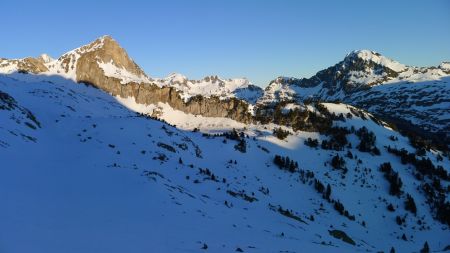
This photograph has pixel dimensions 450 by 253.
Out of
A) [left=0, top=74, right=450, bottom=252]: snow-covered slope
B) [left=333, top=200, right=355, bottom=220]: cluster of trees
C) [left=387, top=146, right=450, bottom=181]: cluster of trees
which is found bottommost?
[left=333, top=200, right=355, bottom=220]: cluster of trees

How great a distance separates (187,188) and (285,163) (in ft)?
129

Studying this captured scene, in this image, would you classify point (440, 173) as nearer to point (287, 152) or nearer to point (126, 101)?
point (287, 152)

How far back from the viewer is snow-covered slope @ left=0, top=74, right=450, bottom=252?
22359 millimetres

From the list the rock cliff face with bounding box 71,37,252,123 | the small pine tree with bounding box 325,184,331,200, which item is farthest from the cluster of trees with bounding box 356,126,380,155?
the rock cliff face with bounding box 71,37,252,123

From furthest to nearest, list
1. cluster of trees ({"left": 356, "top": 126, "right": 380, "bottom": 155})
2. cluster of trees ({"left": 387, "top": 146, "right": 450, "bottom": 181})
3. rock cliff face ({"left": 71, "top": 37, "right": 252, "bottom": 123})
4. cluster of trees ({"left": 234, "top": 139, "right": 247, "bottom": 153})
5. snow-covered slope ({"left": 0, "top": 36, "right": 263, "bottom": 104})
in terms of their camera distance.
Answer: snow-covered slope ({"left": 0, "top": 36, "right": 263, "bottom": 104}), rock cliff face ({"left": 71, "top": 37, "right": 252, "bottom": 123}), cluster of trees ({"left": 356, "top": 126, "right": 380, "bottom": 155}), cluster of trees ({"left": 387, "top": 146, "right": 450, "bottom": 181}), cluster of trees ({"left": 234, "top": 139, "right": 247, "bottom": 153})

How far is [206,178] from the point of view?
5266 cm

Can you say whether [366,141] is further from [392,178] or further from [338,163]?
[392,178]

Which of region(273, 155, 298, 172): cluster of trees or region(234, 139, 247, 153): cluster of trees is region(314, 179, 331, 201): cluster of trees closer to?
region(273, 155, 298, 172): cluster of trees

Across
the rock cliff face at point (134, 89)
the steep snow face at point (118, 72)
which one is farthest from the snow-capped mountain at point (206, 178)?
the steep snow face at point (118, 72)

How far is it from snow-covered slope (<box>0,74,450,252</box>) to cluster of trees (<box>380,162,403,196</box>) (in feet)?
3.66

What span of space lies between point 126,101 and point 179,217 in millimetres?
133735

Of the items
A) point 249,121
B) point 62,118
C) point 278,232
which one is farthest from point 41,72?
point 278,232

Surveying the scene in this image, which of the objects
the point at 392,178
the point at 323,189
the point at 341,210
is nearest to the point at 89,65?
the point at 323,189

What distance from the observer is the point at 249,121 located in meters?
118
